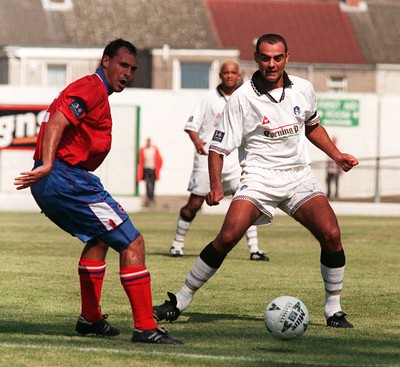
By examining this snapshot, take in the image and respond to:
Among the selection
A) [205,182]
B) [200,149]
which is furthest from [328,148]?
[205,182]

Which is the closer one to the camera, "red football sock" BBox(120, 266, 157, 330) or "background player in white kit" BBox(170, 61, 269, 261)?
"red football sock" BBox(120, 266, 157, 330)

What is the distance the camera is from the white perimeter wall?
108ft

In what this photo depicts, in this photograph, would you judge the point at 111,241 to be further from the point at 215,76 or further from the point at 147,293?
the point at 215,76

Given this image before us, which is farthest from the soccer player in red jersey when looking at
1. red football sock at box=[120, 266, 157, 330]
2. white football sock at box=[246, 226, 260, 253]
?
white football sock at box=[246, 226, 260, 253]

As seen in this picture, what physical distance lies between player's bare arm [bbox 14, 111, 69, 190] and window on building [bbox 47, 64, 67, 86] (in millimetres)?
46214

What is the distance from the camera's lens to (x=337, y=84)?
67312mm

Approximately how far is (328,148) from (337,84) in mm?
57250

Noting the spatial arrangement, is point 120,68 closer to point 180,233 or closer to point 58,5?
point 180,233

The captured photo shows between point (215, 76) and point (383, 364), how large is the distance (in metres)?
A: 47.9

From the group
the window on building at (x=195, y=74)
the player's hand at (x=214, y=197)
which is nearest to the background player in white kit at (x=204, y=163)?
the player's hand at (x=214, y=197)

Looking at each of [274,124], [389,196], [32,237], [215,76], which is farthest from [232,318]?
[215,76]

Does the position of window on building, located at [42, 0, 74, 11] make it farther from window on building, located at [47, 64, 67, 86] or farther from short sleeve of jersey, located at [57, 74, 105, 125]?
short sleeve of jersey, located at [57, 74, 105, 125]

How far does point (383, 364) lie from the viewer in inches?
316

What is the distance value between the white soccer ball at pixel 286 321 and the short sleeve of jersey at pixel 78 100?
1929 millimetres
